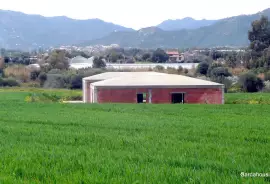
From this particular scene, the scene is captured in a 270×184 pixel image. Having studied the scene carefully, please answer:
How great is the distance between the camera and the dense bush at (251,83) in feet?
206

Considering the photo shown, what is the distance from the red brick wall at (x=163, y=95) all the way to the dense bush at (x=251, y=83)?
19941 mm

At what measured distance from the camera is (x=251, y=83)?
206ft

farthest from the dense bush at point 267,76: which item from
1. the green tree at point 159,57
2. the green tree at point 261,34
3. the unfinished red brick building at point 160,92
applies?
the green tree at point 159,57

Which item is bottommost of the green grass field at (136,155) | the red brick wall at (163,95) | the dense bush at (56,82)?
the dense bush at (56,82)

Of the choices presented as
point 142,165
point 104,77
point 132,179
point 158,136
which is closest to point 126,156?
point 142,165

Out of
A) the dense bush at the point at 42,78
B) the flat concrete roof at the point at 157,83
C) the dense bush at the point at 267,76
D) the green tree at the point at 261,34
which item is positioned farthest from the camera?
the green tree at the point at 261,34

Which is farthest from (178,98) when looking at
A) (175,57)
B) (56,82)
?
(175,57)

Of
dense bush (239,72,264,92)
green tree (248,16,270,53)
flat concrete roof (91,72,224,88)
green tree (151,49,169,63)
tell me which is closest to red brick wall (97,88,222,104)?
flat concrete roof (91,72,224,88)

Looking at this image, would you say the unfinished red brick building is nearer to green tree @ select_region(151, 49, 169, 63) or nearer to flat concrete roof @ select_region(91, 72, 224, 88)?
flat concrete roof @ select_region(91, 72, 224, 88)

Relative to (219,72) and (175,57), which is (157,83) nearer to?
(219,72)

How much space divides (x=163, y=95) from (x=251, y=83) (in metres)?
21.9

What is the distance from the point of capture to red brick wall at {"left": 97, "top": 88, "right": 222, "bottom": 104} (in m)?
43.8

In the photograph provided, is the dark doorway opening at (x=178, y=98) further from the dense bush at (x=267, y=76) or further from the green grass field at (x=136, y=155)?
the dense bush at (x=267, y=76)

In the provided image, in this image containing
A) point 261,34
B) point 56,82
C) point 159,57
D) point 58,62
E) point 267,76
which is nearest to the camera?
point 267,76
